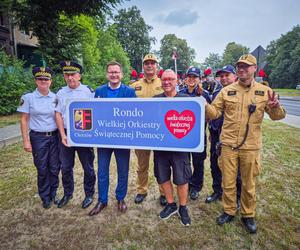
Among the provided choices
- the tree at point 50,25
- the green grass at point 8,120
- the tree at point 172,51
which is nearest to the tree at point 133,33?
the tree at point 172,51

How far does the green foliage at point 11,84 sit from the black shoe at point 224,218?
10968 millimetres

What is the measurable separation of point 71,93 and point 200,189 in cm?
266

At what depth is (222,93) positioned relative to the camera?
2.96 meters

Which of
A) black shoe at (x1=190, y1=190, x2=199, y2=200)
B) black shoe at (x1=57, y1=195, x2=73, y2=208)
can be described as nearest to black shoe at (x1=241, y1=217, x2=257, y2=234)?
black shoe at (x1=190, y1=190, x2=199, y2=200)

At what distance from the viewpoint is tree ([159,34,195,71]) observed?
2869 inches

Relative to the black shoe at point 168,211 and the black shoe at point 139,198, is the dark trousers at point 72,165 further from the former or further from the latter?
the black shoe at point 168,211

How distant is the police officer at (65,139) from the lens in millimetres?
3289

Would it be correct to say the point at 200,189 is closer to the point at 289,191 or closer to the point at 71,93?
the point at 289,191

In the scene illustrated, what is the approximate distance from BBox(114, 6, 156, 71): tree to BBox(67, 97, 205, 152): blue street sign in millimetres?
59980

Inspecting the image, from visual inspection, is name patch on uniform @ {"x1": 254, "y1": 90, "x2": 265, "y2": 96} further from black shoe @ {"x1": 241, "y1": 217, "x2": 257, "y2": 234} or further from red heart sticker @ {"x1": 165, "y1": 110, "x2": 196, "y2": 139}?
black shoe @ {"x1": 241, "y1": 217, "x2": 257, "y2": 234}

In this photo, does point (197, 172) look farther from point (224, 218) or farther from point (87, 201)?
point (87, 201)

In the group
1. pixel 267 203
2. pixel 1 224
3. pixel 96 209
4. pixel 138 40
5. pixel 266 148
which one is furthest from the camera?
pixel 138 40

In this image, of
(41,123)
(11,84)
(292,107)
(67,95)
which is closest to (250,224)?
(67,95)

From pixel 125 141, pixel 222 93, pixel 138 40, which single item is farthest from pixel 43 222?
pixel 138 40
